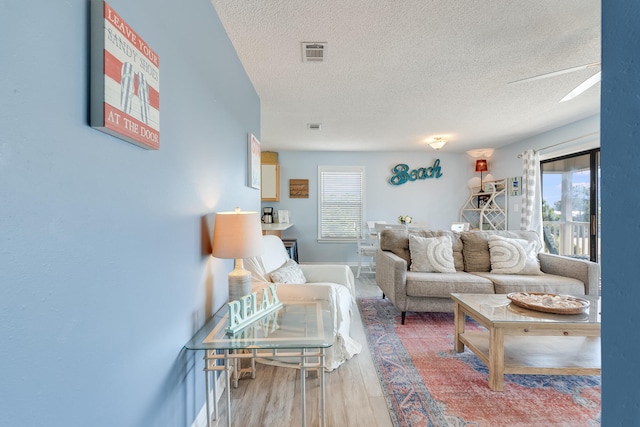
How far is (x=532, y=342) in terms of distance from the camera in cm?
226

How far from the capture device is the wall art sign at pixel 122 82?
812 mm

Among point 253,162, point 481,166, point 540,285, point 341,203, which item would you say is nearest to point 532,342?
point 540,285

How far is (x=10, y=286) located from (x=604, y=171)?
1.20 m

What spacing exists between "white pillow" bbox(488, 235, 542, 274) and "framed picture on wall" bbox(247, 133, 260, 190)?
8.89ft

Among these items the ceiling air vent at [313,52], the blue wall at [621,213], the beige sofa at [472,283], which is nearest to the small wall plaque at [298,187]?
the beige sofa at [472,283]

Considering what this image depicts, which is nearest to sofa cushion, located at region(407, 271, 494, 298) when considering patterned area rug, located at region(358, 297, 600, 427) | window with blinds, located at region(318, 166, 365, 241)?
patterned area rug, located at region(358, 297, 600, 427)

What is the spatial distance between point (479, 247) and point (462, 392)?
77.0 inches

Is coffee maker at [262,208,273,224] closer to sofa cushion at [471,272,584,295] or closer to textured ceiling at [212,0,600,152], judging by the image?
textured ceiling at [212,0,600,152]

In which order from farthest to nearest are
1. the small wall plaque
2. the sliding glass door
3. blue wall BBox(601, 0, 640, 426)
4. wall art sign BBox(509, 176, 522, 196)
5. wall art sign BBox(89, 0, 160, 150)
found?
the small wall plaque, wall art sign BBox(509, 176, 522, 196), the sliding glass door, wall art sign BBox(89, 0, 160, 150), blue wall BBox(601, 0, 640, 426)

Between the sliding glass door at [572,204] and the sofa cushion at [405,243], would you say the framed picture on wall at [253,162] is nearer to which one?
the sofa cushion at [405,243]

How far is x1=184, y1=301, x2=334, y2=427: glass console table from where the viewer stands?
1362mm

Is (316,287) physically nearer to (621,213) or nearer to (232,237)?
(232,237)

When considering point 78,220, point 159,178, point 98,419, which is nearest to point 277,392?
point 98,419

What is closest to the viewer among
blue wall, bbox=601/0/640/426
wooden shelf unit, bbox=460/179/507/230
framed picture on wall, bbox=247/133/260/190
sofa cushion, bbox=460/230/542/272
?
blue wall, bbox=601/0/640/426
